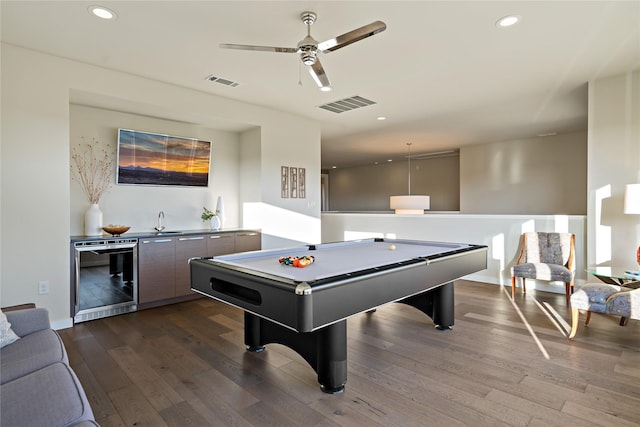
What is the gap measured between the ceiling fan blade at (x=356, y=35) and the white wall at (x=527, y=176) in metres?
6.89

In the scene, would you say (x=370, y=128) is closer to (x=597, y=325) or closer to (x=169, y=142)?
(x=169, y=142)

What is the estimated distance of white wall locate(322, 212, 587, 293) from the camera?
460cm

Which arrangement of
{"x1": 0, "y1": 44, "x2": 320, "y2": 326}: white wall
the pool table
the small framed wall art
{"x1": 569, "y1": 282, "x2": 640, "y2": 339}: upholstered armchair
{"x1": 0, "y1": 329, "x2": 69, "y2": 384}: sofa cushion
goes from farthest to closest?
the small framed wall art
{"x1": 0, "y1": 44, "x2": 320, "y2": 326}: white wall
{"x1": 569, "y1": 282, "x2": 640, "y2": 339}: upholstered armchair
the pool table
{"x1": 0, "y1": 329, "x2": 69, "y2": 384}: sofa cushion

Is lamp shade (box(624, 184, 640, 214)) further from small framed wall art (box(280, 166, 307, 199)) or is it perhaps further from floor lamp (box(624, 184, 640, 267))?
small framed wall art (box(280, 166, 307, 199))

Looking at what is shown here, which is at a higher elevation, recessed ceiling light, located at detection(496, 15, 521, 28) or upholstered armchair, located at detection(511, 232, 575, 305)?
recessed ceiling light, located at detection(496, 15, 521, 28)

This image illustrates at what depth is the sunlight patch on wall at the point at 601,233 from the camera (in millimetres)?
3934

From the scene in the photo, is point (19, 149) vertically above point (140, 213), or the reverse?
point (19, 149)

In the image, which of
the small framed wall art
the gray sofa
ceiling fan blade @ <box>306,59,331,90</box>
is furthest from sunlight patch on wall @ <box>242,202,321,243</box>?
the gray sofa

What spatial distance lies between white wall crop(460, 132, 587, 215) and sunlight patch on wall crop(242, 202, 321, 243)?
4592 millimetres

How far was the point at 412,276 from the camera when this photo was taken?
229 centimetres

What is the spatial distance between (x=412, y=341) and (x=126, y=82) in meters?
3.98

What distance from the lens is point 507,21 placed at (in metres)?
2.76

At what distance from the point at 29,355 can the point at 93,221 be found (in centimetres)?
251

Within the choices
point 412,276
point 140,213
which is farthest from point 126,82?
point 412,276
